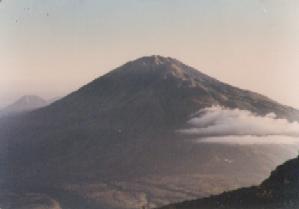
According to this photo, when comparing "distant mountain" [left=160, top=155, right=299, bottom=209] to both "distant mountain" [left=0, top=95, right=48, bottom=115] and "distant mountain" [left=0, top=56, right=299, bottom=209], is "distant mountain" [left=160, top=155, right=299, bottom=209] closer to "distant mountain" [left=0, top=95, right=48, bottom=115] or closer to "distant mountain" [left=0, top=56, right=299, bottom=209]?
"distant mountain" [left=0, top=56, right=299, bottom=209]

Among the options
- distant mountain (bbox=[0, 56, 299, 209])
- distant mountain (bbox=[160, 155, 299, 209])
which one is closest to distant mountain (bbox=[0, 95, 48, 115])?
distant mountain (bbox=[0, 56, 299, 209])

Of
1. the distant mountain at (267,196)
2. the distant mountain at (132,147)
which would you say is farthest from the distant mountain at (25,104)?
the distant mountain at (267,196)

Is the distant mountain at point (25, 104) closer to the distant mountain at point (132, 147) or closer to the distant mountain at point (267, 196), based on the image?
the distant mountain at point (132, 147)

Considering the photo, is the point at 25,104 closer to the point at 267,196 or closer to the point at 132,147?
the point at 132,147

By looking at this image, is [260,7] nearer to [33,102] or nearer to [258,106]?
[258,106]

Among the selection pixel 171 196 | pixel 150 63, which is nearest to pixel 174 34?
pixel 150 63

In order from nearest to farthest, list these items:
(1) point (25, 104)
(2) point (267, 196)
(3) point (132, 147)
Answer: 1. (2) point (267, 196)
2. (3) point (132, 147)
3. (1) point (25, 104)

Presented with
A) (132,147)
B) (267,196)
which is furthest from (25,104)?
A: (267,196)
